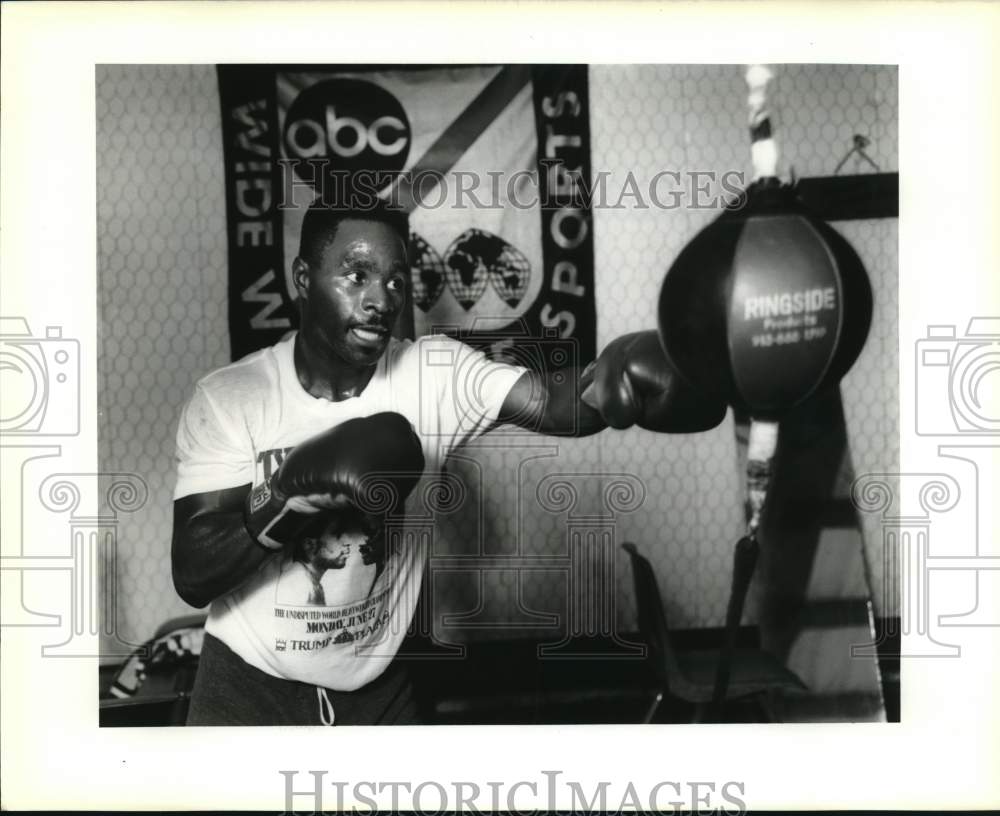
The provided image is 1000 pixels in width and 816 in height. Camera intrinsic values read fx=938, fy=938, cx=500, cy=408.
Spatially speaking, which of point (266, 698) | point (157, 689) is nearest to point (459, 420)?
point (266, 698)

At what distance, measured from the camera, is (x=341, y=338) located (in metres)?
1.79

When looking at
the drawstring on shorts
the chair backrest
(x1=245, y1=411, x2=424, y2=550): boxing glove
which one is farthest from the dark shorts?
the chair backrest

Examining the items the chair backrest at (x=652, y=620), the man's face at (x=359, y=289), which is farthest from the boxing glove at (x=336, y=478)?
the chair backrest at (x=652, y=620)

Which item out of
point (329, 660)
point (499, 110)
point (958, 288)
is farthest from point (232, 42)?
point (958, 288)

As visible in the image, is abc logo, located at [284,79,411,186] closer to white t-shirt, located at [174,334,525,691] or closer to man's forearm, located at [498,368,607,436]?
white t-shirt, located at [174,334,525,691]

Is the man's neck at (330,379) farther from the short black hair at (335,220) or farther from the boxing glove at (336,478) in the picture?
the short black hair at (335,220)

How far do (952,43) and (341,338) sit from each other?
4.36ft

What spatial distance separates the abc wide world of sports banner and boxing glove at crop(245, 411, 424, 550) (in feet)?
0.72

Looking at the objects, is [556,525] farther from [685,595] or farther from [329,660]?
[329,660]

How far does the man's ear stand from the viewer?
71.0 inches

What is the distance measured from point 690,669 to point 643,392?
55cm

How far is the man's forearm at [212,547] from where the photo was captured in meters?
1.76

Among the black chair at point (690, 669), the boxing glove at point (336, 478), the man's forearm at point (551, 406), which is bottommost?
the black chair at point (690, 669)

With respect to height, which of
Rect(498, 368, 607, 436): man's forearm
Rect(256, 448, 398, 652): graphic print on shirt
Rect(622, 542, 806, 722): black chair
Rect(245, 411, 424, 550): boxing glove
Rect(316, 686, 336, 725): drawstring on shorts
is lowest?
Rect(316, 686, 336, 725): drawstring on shorts
